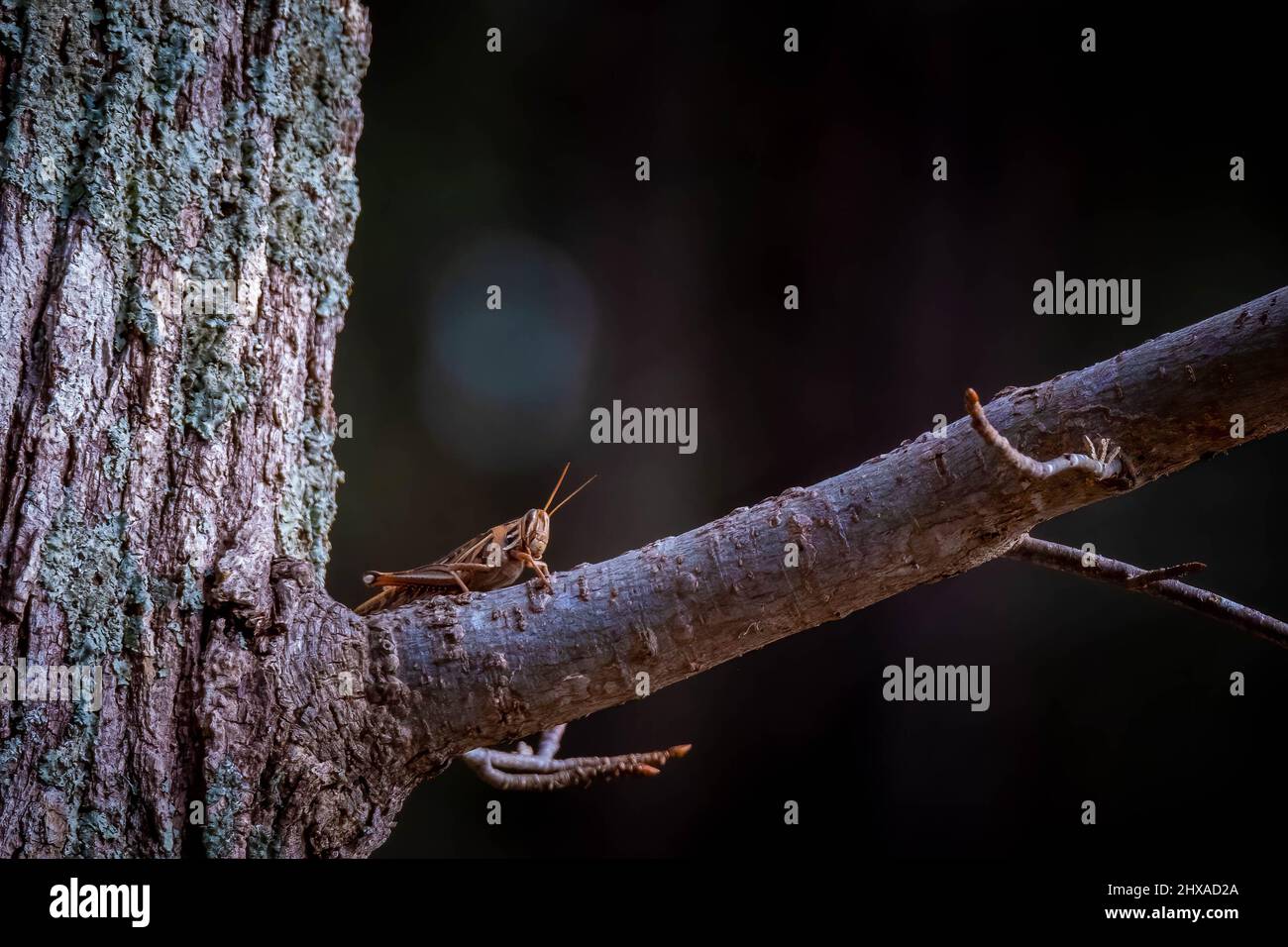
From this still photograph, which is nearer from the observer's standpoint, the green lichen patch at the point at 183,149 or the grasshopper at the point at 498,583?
the green lichen patch at the point at 183,149

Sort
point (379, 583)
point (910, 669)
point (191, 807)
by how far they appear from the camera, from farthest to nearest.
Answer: point (910, 669) → point (379, 583) → point (191, 807)

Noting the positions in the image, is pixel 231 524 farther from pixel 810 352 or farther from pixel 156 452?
pixel 810 352

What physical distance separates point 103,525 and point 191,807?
0.23 meters

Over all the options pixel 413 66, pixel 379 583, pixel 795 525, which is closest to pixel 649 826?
pixel 379 583

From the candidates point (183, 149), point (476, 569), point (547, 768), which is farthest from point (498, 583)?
point (183, 149)

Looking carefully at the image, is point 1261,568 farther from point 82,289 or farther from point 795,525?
point 82,289

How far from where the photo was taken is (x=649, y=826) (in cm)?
160

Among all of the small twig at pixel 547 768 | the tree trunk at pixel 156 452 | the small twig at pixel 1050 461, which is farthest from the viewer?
the small twig at pixel 547 768

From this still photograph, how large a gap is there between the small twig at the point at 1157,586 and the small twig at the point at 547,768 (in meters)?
0.38

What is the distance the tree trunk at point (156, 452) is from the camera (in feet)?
2.10

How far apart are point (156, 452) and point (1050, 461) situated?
69 cm

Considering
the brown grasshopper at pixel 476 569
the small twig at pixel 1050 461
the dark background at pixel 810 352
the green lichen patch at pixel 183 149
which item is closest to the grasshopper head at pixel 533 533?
the brown grasshopper at pixel 476 569

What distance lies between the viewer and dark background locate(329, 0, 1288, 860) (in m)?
1.46

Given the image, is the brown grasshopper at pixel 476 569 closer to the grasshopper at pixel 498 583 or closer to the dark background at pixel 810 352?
the grasshopper at pixel 498 583
